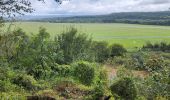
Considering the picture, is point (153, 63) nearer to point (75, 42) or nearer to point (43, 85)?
point (43, 85)

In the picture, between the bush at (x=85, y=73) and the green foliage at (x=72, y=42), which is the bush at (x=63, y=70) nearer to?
the bush at (x=85, y=73)

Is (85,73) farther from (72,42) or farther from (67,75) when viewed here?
(72,42)

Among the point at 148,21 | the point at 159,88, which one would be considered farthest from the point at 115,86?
the point at 148,21

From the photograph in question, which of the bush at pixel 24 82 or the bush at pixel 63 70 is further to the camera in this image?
the bush at pixel 63 70

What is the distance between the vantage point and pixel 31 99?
1298cm

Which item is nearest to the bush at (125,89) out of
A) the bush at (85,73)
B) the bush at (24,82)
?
the bush at (24,82)

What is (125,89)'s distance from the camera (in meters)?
15.4

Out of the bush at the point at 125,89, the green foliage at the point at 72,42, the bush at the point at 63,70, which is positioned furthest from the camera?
the green foliage at the point at 72,42

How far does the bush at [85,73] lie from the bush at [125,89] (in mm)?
4477

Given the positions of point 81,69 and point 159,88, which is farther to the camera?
point 81,69

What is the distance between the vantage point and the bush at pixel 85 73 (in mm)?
20188

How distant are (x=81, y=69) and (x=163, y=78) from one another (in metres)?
4.78

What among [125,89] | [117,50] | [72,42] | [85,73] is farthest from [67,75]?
[117,50]

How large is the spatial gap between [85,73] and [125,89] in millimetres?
5213
